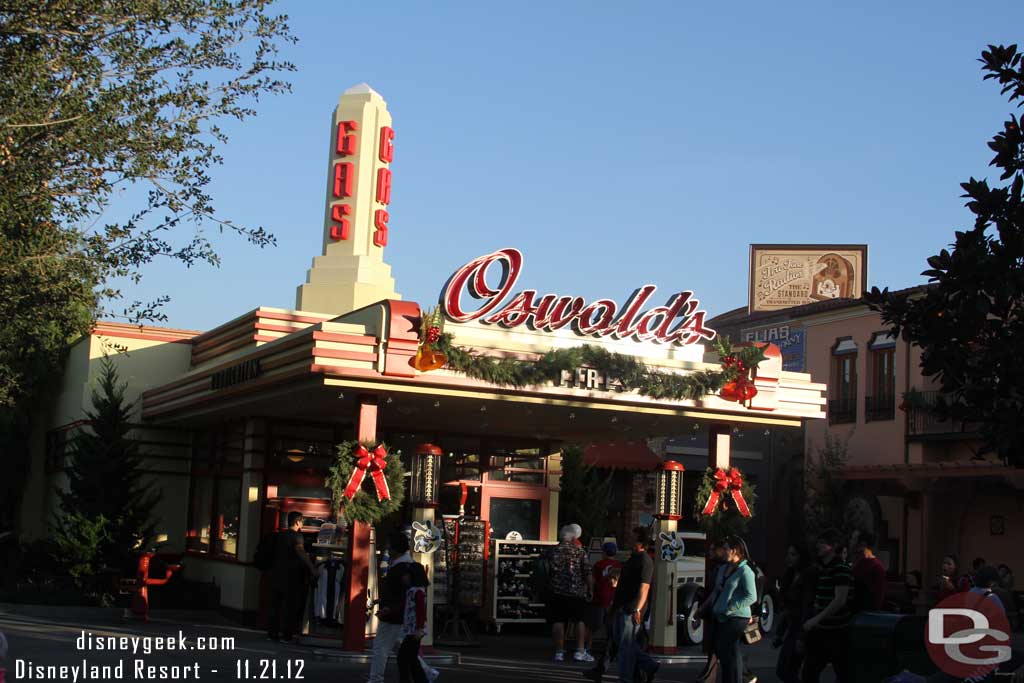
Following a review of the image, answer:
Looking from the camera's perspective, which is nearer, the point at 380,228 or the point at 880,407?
the point at 380,228

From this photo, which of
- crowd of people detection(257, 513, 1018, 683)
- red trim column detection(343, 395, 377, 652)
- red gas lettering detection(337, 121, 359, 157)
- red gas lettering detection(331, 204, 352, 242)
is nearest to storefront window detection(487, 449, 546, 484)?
red gas lettering detection(331, 204, 352, 242)

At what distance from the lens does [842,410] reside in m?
35.5

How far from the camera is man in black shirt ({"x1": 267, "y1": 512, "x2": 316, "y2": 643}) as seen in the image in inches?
685

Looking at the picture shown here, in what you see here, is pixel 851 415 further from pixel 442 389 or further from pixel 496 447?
pixel 442 389

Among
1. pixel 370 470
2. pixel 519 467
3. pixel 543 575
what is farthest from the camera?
pixel 519 467

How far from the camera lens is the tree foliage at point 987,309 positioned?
1056cm

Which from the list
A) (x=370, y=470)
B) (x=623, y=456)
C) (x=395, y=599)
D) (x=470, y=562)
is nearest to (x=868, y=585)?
(x=395, y=599)

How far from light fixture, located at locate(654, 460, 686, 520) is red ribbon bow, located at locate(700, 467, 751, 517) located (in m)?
0.37

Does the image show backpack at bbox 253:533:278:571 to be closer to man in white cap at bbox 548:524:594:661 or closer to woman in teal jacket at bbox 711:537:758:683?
man in white cap at bbox 548:524:594:661

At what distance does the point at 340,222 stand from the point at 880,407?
54.6 ft

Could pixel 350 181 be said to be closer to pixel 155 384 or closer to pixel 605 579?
pixel 155 384

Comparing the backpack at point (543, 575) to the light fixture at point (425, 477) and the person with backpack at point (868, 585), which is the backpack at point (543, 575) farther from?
the person with backpack at point (868, 585)

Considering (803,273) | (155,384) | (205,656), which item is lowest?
(205,656)

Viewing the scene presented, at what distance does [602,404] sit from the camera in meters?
17.0
